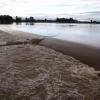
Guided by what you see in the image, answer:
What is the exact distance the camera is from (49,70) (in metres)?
4.27

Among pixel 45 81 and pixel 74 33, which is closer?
pixel 45 81

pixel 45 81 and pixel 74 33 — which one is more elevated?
pixel 74 33

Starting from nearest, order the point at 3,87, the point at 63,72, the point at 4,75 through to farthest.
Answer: the point at 3,87
the point at 4,75
the point at 63,72

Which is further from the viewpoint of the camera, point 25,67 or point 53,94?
point 25,67

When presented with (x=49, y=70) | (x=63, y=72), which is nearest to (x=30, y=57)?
(x=49, y=70)

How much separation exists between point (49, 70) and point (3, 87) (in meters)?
1.56

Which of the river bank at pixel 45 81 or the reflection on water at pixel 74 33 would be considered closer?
the river bank at pixel 45 81

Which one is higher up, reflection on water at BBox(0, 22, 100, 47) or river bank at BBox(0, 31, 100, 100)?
reflection on water at BBox(0, 22, 100, 47)

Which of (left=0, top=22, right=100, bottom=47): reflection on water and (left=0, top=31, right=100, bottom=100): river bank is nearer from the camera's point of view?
(left=0, top=31, right=100, bottom=100): river bank

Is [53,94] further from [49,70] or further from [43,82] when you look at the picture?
[49,70]

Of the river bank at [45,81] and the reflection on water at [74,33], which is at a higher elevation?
the reflection on water at [74,33]

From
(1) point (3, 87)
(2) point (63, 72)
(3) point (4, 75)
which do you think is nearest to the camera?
(1) point (3, 87)

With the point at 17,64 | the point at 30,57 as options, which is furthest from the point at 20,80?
the point at 30,57

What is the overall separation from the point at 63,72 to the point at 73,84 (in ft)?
2.49
